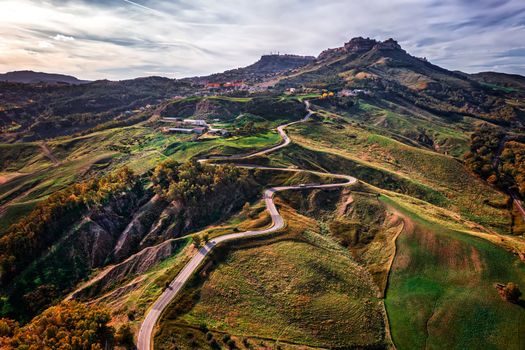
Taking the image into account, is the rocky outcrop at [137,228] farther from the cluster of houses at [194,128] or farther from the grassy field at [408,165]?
the cluster of houses at [194,128]

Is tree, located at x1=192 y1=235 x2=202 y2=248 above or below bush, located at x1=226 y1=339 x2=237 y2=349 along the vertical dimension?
above

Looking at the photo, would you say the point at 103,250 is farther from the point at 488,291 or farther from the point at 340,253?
the point at 488,291

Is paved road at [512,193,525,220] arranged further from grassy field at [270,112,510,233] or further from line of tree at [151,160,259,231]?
line of tree at [151,160,259,231]

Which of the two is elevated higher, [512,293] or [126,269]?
[512,293]

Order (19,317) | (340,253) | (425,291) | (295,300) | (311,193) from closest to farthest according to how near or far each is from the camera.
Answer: (295,300)
(425,291)
(19,317)
(340,253)
(311,193)

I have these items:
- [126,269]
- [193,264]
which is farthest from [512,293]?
[126,269]

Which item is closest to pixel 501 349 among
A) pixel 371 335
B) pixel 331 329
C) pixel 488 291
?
pixel 488 291

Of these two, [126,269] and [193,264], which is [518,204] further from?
[126,269]

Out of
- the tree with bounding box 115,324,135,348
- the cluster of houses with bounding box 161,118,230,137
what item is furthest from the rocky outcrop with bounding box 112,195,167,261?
the cluster of houses with bounding box 161,118,230,137
